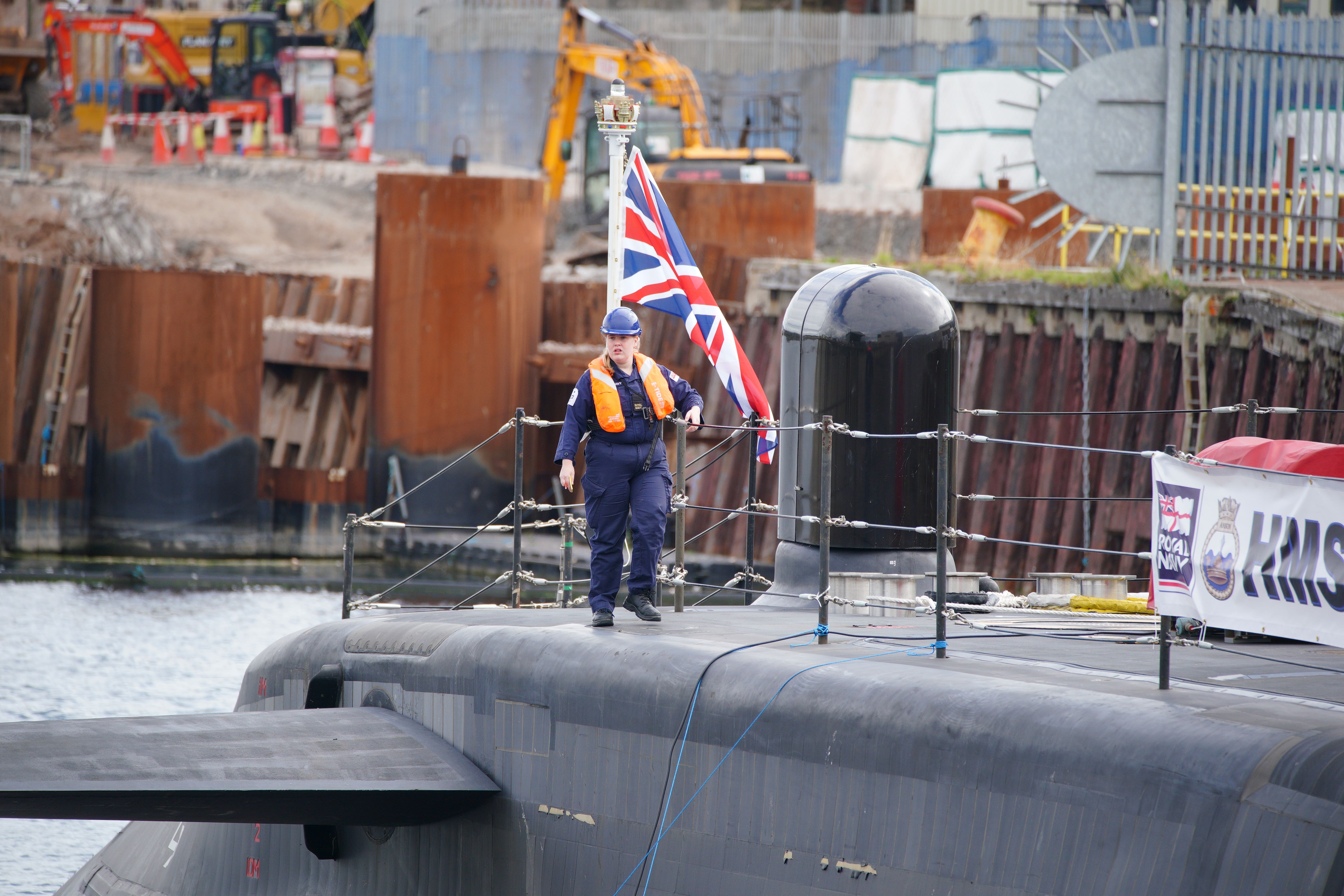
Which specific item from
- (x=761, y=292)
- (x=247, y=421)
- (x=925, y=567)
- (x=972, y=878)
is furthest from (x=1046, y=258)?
(x=972, y=878)

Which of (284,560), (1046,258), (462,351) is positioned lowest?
(284,560)

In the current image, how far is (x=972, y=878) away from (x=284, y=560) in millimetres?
22155

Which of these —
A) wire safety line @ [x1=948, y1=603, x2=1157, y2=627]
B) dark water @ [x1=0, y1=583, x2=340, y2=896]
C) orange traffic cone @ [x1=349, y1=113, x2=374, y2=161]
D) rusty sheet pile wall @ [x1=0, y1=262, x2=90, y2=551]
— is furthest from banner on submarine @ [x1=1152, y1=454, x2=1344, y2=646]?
orange traffic cone @ [x1=349, y1=113, x2=374, y2=161]

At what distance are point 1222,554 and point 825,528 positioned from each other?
7.64 ft

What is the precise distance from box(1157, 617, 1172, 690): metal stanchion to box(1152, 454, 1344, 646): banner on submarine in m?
0.10

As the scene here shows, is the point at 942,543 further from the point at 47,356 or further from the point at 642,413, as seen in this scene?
the point at 47,356

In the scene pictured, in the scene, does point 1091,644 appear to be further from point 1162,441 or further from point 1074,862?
point 1162,441

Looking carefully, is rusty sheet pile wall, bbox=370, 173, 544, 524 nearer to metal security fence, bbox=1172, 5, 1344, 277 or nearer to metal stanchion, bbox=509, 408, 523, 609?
metal security fence, bbox=1172, 5, 1344, 277

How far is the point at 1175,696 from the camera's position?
21.3 feet

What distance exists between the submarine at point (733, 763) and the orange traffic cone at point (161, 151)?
46.1m

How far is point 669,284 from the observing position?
36.8 feet

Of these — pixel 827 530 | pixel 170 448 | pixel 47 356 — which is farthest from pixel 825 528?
pixel 47 356

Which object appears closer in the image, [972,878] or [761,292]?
[972,878]

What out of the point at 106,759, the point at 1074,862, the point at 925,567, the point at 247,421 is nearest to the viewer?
the point at 1074,862
